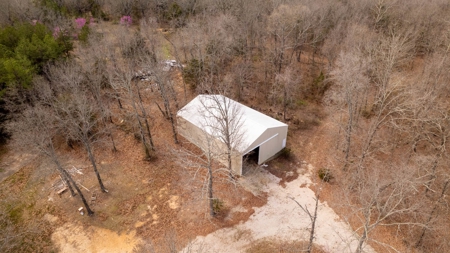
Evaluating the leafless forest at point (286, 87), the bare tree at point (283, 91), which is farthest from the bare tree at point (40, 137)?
the bare tree at point (283, 91)

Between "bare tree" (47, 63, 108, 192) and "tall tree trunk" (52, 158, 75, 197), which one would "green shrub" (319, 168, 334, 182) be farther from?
"tall tree trunk" (52, 158, 75, 197)

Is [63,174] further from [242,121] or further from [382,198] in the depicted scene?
[382,198]

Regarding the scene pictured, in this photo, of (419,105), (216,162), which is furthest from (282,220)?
(419,105)

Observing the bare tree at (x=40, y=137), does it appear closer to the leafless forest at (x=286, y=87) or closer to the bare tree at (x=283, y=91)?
the leafless forest at (x=286, y=87)

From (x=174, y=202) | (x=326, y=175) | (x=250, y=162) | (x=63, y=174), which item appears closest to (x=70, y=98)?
(x=63, y=174)

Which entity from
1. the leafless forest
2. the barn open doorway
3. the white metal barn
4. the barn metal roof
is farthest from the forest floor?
the barn metal roof

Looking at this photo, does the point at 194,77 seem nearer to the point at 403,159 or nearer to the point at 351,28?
the point at 351,28

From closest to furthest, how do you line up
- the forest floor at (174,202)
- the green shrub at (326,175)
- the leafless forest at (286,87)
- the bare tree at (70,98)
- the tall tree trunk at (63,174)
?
the tall tree trunk at (63,174) → the forest floor at (174,202) → the leafless forest at (286,87) → the green shrub at (326,175) → the bare tree at (70,98)
